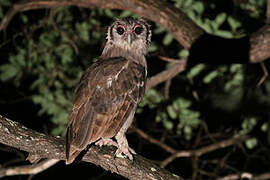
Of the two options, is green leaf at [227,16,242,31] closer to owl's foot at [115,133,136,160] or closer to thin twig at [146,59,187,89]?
thin twig at [146,59,187,89]

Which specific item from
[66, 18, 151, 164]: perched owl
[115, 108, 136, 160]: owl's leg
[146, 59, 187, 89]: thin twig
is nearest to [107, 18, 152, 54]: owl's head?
[66, 18, 151, 164]: perched owl

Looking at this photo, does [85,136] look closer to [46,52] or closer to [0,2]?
[46,52]

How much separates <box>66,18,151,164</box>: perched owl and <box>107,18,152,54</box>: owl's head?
0.21 m

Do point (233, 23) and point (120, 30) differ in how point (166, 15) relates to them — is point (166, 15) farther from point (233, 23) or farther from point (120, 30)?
point (233, 23)

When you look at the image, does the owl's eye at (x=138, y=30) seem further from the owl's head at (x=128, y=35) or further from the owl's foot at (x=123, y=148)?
the owl's foot at (x=123, y=148)

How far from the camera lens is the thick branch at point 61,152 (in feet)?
8.96

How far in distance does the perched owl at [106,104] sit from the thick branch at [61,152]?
82 millimetres

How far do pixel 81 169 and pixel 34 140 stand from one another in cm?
431

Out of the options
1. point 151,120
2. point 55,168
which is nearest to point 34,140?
point 151,120

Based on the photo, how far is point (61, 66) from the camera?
5.46 meters

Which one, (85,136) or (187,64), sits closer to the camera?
(85,136)

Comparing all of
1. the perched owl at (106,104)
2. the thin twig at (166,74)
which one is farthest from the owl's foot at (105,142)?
the thin twig at (166,74)

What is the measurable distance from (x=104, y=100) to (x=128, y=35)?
2.93 ft

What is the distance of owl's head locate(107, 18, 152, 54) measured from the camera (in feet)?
12.9
